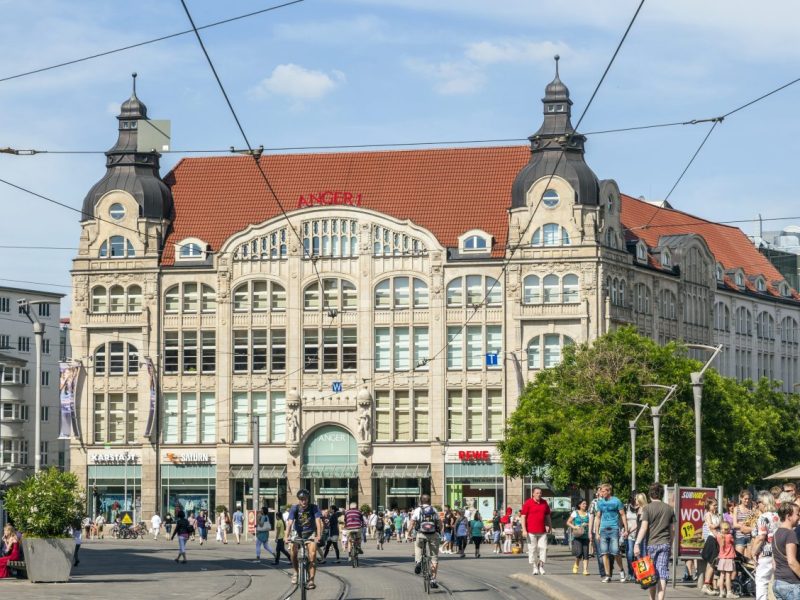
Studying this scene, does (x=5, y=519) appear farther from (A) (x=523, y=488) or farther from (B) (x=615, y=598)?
Answer: (A) (x=523, y=488)

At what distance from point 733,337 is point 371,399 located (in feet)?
91.5

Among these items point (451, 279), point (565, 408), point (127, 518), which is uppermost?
point (451, 279)

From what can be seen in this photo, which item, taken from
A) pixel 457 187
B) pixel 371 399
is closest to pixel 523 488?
pixel 371 399

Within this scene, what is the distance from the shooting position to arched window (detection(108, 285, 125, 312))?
320ft

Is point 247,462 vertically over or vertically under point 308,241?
under

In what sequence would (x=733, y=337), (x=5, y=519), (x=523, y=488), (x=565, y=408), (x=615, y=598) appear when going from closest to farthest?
1. (x=615, y=598)
2. (x=5, y=519)
3. (x=565, y=408)
4. (x=523, y=488)
5. (x=733, y=337)

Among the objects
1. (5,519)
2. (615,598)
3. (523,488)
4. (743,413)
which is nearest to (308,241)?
(523,488)

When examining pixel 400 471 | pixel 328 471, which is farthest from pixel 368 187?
pixel 400 471

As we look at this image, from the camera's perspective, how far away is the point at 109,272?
3839 inches

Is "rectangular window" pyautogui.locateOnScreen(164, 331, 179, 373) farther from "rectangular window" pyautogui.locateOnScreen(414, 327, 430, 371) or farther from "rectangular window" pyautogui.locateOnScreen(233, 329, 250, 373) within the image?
"rectangular window" pyautogui.locateOnScreen(414, 327, 430, 371)

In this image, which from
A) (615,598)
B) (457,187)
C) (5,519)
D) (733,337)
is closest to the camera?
(615,598)

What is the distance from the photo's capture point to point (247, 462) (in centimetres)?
9525

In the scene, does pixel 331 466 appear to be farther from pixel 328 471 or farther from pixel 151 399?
pixel 151 399

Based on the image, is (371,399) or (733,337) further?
(733,337)
